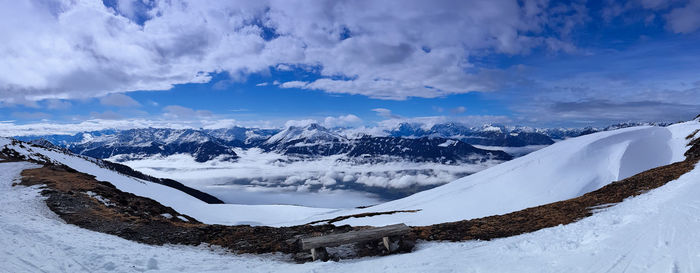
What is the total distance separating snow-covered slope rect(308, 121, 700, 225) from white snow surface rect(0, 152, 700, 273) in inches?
462

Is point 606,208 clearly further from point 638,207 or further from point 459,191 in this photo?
point 459,191

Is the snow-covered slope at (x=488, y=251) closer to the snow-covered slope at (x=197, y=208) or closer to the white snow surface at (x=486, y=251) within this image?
the white snow surface at (x=486, y=251)

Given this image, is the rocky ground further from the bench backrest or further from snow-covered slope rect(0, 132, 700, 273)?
snow-covered slope rect(0, 132, 700, 273)

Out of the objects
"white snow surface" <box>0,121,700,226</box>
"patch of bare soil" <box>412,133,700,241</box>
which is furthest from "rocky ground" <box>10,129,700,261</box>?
"white snow surface" <box>0,121,700,226</box>

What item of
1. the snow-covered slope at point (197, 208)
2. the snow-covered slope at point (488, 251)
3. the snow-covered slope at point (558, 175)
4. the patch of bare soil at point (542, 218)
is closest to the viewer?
the snow-covered slope at point (488, 251)

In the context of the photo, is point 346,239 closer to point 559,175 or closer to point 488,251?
point 488,251

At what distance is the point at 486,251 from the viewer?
9.68 m

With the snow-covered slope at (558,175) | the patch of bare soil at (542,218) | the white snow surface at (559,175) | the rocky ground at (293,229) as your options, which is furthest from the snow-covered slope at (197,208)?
the patch of bare soil at (542,218)

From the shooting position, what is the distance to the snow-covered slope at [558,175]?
78.1 ft

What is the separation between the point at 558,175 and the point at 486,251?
70.7ft

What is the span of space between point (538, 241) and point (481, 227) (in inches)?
135

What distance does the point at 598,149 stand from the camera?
2855 cm

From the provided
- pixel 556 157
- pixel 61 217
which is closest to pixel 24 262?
pixel 61 217

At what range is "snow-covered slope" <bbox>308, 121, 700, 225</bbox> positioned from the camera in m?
23.8
